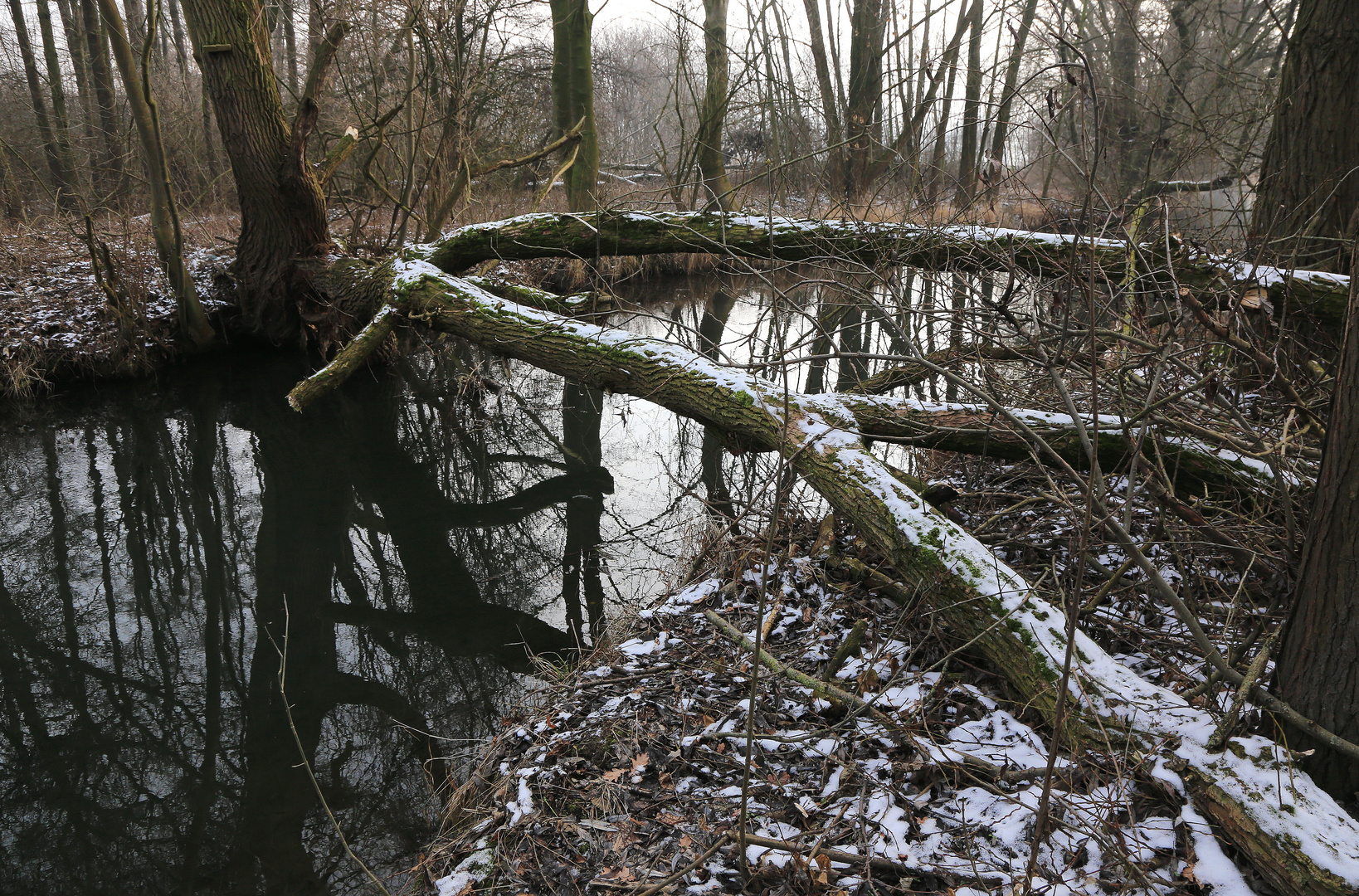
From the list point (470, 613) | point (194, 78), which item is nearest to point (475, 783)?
point (470, 613)

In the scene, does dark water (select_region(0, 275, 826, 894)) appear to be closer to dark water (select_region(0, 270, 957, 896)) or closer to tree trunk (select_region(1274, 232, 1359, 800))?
dark water (select_region(0, 270, 957, 896))

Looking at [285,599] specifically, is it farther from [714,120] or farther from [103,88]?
[103,88]

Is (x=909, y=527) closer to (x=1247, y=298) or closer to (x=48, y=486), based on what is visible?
(x=1247, y=298)

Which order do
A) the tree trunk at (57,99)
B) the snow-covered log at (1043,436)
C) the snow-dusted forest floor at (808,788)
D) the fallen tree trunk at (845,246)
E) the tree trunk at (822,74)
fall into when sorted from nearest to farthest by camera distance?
1. the snow-dusted forest floor at (808,788)
2. the snow-covered log at (1043,436)
3. the fallen tree trunk at (845,246)
4. the tree trunk at (822,74)
5. the tree trunk at (57,99)

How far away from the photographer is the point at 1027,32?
4.04 m

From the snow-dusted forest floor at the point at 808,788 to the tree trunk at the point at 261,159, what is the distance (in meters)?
6.91

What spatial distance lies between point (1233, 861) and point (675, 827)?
1411 mm

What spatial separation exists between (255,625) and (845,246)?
186 inches

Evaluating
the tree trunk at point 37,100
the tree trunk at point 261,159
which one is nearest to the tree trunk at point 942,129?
the tree trunk at point 261,159

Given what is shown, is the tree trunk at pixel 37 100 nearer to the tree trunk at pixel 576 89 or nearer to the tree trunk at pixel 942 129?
the tree trunk at pixel 576 89

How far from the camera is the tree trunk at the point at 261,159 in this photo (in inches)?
295

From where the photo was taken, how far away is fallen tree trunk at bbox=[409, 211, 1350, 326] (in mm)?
3977

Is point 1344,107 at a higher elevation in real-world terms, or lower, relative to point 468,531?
higher

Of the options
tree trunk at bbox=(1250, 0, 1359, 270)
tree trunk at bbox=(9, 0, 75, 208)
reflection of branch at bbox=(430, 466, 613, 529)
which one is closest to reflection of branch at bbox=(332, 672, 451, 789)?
reflection of branch at bbox=(430, 466, 613, 529)
